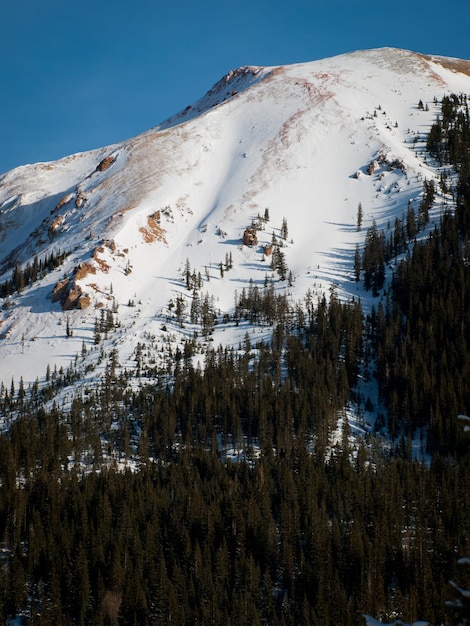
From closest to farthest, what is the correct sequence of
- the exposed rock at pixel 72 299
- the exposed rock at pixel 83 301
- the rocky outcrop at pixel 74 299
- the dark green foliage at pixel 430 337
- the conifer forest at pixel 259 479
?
the conifer forest at pixel 259 479 < the dark green foliage at pixel 430 337 < the exposed rock at pixel 83 301 < the rocky outcrop at pixel 74 299 < the exposed rock at pixel 72 299

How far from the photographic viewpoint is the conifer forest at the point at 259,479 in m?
77.7

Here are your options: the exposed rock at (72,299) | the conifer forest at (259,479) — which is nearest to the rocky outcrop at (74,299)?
the exposed rock at (72,299)

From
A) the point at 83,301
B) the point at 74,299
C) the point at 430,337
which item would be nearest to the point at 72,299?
the point at 74,299

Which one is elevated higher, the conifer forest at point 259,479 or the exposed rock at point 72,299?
the exposed rock at point 72,299

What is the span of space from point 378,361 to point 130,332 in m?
70.6

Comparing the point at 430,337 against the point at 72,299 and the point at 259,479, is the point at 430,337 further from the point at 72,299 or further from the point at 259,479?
the point at 72,299

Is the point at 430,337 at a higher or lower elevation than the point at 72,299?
lower

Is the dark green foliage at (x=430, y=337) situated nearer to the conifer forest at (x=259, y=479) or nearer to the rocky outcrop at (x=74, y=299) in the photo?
the conifer forest at (x=259, y=479)

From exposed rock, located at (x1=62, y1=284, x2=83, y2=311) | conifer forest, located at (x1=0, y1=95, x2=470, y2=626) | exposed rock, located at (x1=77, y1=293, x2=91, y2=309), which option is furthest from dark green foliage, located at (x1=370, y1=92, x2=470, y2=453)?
exposed rock, located at (x1=62, y1=284, x2=83, y2=311)

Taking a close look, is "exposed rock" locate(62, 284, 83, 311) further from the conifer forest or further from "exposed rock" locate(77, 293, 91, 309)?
the conifer forest

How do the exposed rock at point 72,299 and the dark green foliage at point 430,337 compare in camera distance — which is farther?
the exposed rock at point 72,299

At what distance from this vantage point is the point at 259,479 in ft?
343

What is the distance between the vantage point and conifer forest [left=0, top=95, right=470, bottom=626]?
255ft

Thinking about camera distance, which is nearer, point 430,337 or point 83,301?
point 430,337
